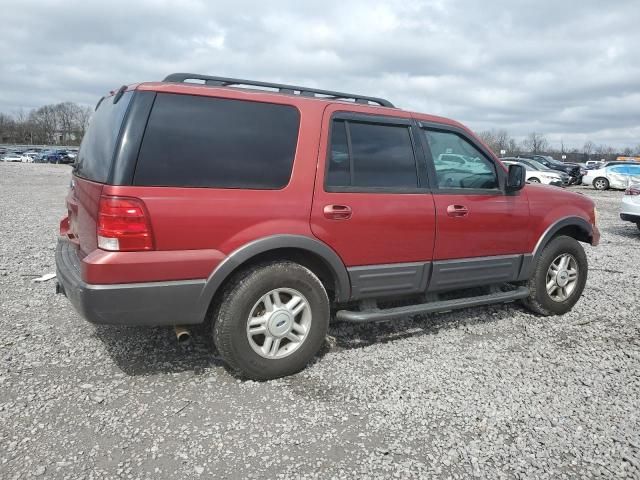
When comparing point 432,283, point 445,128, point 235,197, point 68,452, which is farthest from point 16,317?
point 445,128

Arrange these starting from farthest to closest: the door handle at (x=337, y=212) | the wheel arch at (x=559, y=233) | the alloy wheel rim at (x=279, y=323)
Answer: the wheel arch at (x=559, y=233), the door handle at (x=337, y=212), the alloy wheel rim at (x=279, y=323)

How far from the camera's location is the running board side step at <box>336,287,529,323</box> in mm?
3637

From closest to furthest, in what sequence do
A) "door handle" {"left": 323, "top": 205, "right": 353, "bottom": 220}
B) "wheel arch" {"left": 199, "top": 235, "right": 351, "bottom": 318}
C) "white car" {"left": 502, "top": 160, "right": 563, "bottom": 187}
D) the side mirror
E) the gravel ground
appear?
the gravel ground → "wheel arch" {"left": 199, "top": 235, "right": 351, "bottom": 318} → "door handle" {"left": 323, "top": 205, "right": 353, "bottom": 220} → the side mirror → "white car" {"left": 502, "top": 160, "right": 563, "bottom": 187}

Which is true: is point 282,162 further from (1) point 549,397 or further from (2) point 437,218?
(1) point 549,397

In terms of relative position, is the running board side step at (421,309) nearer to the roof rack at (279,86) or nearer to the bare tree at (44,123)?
the roof rack at (279,86)

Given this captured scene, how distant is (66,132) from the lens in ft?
353

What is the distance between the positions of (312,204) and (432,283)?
1.34m

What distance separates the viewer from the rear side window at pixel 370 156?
11.6 ft

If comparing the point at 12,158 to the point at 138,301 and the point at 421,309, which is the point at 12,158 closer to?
the point at 138,301

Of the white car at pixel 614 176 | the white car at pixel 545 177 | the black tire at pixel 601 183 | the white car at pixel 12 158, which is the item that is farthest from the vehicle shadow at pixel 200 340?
the white car at pixel 12 158

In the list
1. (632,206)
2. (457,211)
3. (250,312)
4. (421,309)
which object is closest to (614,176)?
(632,206)

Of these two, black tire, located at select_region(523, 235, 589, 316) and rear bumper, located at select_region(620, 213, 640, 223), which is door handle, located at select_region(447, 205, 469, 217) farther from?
rear bumper, located at select_region(620, 213, 640, 223)

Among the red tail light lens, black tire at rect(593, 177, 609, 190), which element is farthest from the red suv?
black tire at rect(593, 177, 609, 190)

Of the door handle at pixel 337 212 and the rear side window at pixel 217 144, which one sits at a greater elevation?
the rear side window at pixel 217 144
